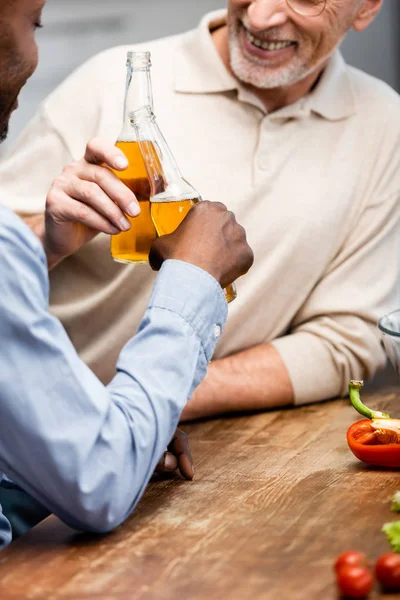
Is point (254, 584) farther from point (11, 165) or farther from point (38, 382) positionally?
point (11, 165)

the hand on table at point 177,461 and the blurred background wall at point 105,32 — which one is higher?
the blurred background wall at point 105,32

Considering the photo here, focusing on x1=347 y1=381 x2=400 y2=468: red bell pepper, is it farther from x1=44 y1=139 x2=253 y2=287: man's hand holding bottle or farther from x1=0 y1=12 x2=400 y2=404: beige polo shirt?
x1=0 y1=12 x2=400 y2=404: beige polo shirt

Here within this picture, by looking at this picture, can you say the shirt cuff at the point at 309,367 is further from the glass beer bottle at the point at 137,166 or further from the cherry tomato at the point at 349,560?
the cherry tomato at the point at 349,560

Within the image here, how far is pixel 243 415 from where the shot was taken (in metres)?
1.91

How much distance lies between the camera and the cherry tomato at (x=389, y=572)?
1.05m

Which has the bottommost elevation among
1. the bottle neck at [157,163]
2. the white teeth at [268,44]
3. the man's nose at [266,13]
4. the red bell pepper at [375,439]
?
the red bell pepper at [375,439]

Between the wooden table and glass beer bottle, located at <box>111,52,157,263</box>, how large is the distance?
36 cm

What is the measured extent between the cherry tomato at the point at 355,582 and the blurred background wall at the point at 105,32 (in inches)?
131

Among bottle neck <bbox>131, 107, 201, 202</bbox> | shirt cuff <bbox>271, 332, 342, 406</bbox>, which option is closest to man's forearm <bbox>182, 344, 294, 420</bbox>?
shirt cuff <bbox>271, 332, 342, 406</bbox>

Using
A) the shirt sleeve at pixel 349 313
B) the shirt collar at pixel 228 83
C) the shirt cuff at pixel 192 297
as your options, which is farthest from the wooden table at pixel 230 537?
the shirt collar at pixel 228 83

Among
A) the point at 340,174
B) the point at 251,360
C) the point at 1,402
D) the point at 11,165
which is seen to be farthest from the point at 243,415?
the point at 1,402

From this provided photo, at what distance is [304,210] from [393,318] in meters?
0.40

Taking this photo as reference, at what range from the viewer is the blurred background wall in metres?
4.11

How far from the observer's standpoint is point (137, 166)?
152 centimetres
